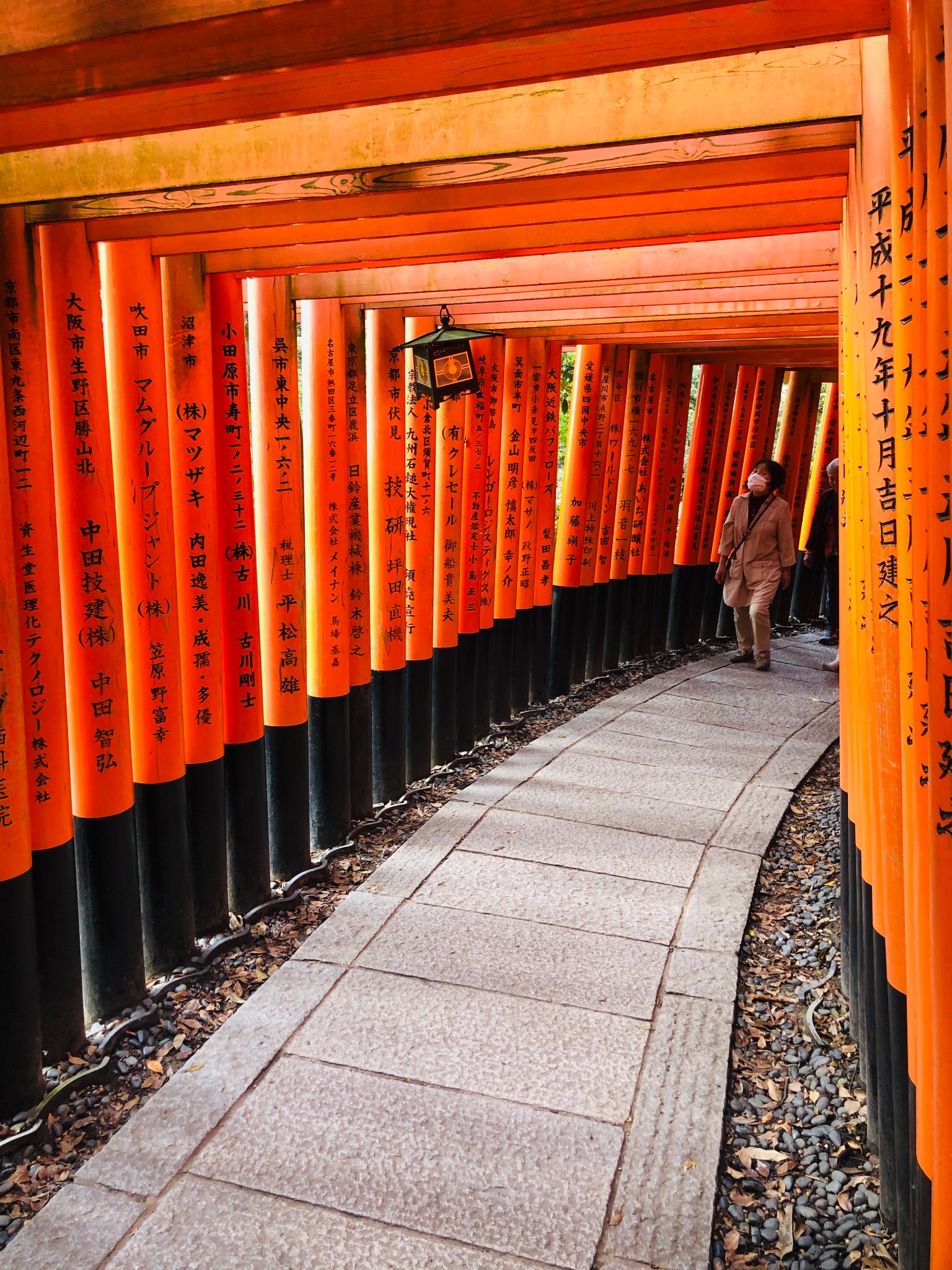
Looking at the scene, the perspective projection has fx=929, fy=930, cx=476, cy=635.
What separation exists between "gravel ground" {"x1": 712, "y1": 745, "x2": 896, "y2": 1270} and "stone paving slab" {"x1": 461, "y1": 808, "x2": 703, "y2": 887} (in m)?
0.51

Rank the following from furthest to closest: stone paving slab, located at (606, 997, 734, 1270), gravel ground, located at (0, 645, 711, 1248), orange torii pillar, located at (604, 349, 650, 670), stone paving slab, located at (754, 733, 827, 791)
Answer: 1. orange torii pillar, located at (604, 349, 650, 670)
2. stone paving slab, located at (754, 733, 827, 791)
3. gravel ground, located at (0, 645, 711, 1248)
4. stone paving slab, located at (606, 997, 734, 1270)

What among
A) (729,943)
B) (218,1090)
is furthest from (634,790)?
(218,1090)

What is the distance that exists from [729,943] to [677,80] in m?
3.58

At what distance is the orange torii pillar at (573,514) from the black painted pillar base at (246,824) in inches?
179

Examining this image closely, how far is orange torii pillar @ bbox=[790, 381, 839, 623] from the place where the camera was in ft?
42.4

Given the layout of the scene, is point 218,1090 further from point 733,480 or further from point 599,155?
point 733,480

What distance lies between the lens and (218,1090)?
3373 mm

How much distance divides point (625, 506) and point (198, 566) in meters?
6.32

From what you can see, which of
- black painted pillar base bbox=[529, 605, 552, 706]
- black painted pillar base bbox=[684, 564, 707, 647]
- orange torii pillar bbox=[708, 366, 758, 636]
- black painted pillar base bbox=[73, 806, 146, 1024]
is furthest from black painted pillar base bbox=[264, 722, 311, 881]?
orange torii pillar bbox=[708, 366, 758, 636]

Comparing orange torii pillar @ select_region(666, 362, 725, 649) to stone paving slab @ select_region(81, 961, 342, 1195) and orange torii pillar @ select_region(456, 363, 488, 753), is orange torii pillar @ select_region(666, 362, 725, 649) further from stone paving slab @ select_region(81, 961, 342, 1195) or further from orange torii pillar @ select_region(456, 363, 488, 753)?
stone paving slab @ select_region(81, 961, 342, 1195)

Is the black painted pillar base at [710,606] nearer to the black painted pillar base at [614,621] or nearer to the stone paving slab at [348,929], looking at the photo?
the black painted pillar base at [614,621]

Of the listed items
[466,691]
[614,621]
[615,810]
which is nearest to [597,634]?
[614,621]

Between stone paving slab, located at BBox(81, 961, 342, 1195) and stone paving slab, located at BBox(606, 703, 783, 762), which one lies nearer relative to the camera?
stone paving slab, located at BBox(81, 961, 342, 1195)

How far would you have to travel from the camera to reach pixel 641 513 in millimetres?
10305
